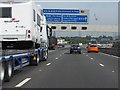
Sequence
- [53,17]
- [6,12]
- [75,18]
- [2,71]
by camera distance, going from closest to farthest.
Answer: [2,71] → [6,12] → [75,18] → [53,17]

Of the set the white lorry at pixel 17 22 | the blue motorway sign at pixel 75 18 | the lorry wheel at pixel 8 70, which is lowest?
the lorry wheel at pixel 8 70

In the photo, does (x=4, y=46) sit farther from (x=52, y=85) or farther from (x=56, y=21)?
(x=56, y=21)

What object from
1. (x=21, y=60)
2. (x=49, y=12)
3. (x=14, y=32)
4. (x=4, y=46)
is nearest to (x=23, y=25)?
(x=14, y=32)

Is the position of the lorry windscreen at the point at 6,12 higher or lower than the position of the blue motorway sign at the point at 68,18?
lower

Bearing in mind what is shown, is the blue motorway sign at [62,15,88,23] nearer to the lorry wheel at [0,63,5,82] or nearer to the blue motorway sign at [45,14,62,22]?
the blue motorway sign at [45,14,62,22]

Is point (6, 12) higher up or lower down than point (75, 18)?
lower down

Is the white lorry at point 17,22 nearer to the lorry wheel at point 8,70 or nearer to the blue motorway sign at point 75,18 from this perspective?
the lorry wheel at point 8,70

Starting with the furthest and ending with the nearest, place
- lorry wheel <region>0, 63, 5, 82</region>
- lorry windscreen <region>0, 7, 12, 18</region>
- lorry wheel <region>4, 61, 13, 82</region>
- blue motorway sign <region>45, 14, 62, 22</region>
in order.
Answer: blue motorway sign <region>45, 14, 62, 22</region>, lorry windscreen <region>0, 7, 12, 18</region>, lorry wheel <region>4, 61, 13, 82</region>, lorry wheel <region>0, 63, 5, 82</region>

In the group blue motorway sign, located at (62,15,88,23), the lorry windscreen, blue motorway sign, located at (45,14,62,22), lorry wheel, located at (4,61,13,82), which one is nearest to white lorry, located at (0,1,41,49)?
the lorry windscreen

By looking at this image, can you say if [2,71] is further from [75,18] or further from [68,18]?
[68,18]

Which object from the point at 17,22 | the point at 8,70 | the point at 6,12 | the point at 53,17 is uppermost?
the point at 53,17

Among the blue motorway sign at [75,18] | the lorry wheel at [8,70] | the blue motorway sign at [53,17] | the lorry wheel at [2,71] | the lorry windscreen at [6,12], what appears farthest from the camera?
the blue motorway sign at [53,17]

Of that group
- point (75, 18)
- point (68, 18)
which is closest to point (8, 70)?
point (75, 18)

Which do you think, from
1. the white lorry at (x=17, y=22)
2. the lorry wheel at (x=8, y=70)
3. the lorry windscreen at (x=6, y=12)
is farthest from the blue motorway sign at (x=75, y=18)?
the lorry wheel at (x=8, y=70)
